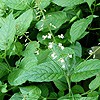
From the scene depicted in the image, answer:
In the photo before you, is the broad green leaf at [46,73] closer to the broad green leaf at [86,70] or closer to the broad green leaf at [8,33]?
the broad green leaf at [86,70]

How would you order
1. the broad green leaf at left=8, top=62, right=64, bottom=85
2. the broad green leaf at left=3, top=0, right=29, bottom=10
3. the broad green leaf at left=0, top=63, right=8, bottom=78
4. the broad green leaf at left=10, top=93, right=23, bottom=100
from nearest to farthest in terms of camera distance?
the broad green leaf at left=8, top=62, right=64, bottom=85
the broad green leaf at left=10, top=93, right=23, bottom=100
the broad green leaf at left=0, top=63, right=8, bottom=78
the broad green leaf at left=3, top=0, right=29, bottom=10

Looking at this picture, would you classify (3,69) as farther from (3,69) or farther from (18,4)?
(18,4)

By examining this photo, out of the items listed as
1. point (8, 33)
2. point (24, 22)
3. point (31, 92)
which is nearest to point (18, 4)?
point (24, 22)

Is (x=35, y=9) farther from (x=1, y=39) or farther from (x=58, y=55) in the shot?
(x=58, y=55)

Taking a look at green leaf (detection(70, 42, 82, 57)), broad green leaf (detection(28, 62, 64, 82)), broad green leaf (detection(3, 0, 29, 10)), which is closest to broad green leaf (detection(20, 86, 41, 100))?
broad green leaf (detection(28, 62, 64, 82))

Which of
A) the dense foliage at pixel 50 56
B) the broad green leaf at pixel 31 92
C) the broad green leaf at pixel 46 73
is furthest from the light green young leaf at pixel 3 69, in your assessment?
the broad green leaf at pixel 46 73

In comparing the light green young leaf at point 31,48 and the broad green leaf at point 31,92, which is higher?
the light green young leaf at point 31,48

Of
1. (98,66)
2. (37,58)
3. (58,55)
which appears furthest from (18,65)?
(98,66)

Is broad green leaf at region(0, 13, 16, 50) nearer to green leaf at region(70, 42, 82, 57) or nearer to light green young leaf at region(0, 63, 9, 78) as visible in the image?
light green young leaf at region(0, 63, 9, 78)
